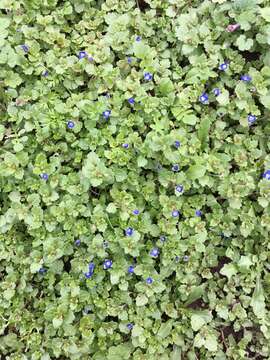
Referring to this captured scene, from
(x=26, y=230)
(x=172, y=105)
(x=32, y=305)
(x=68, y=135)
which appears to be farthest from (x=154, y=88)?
(x=32, y=305)

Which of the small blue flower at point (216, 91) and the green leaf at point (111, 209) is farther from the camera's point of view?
the small blue flower at point (216, 91)

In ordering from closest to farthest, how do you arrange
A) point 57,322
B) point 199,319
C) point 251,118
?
point 57,322 → point 199,319 → point 251,118

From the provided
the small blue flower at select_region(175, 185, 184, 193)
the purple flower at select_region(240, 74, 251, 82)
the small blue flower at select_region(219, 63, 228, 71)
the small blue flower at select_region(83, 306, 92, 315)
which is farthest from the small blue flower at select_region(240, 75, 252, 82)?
the small blue flower at select_region(83, 306, 92, 315)

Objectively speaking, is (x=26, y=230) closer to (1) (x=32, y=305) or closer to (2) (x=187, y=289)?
(1) (x=32, y=305)

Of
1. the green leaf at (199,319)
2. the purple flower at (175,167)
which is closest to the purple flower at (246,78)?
the purple flower at (175,167)

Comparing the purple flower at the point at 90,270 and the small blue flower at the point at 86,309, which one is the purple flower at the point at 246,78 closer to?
the purple flower at the point at 90,270

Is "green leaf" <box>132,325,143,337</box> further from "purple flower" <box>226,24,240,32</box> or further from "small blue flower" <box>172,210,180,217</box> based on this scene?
"purple flower" <box>226,24,240,32</box>

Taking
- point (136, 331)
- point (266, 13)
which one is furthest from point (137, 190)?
point (266, 13)

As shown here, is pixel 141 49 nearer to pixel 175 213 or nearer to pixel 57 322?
pixel 175 213
